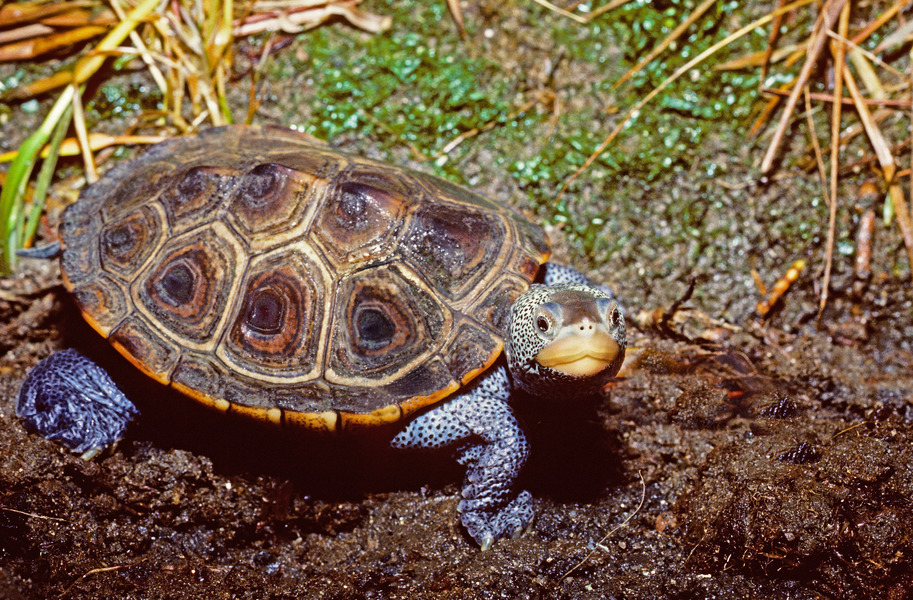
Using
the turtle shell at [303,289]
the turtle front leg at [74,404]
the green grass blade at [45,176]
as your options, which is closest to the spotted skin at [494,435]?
the turtle shell at [303,289]

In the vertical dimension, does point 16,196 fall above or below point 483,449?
above

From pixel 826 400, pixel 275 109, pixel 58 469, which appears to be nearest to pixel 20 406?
pixel 58 469

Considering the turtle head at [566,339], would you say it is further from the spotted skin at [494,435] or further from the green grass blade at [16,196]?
the green grass blade at [16,196]

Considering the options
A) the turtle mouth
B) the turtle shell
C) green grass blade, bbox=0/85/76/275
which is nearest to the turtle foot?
the turtle shell

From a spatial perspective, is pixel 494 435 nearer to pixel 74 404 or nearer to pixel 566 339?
pixel 566 339

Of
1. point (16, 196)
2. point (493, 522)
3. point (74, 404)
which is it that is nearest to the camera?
point (493, 522)

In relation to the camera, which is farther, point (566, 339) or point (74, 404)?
point (74, 404)

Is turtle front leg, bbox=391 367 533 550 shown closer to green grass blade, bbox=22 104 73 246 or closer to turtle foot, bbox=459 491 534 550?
turtle foot, bbox=459 491 534 550

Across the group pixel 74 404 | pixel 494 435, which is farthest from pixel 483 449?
pixel 74 404
